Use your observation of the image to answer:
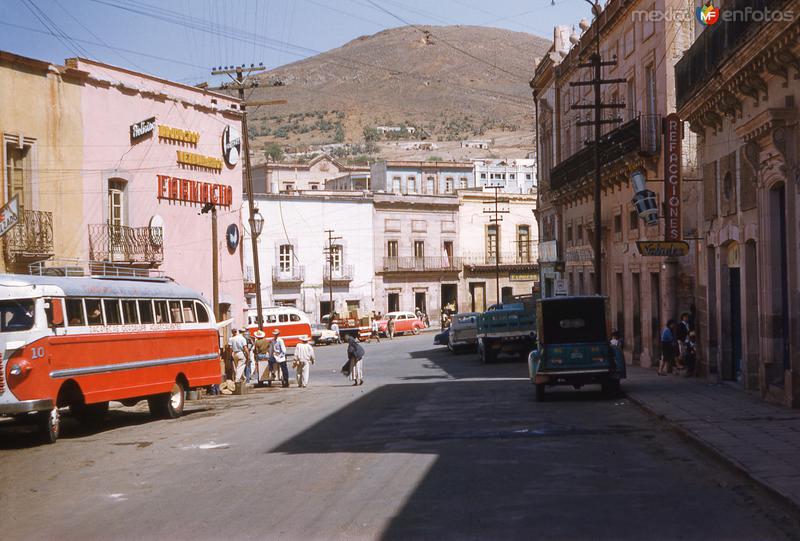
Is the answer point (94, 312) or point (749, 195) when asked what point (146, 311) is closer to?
point (94, 312)

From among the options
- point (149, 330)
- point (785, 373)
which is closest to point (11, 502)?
point (149, 330)

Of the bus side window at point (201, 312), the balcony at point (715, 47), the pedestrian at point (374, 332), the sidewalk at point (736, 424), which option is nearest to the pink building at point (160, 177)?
the bus side window at point (201, 312)

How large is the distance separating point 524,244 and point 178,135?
56336 mm

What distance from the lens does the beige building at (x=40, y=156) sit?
1120 inches

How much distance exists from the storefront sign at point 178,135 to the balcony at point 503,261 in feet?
161

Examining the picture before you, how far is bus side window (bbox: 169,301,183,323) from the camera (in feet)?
78.5

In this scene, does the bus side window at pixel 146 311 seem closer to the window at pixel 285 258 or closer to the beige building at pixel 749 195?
the beige building at pixel 749 195

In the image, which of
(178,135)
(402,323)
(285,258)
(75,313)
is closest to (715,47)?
(75,313)

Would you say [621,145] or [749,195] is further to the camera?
[621,145]

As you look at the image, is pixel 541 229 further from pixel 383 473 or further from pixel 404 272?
pixel 383 473

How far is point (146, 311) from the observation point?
22.7m

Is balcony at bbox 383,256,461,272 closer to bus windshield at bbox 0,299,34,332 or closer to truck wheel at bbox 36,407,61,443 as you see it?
truck wheel at bbox 36,407,61,443

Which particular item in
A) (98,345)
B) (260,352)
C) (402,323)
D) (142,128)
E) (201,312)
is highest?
(142,128)

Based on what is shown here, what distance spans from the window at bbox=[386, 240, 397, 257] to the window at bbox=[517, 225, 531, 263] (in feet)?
44.4
